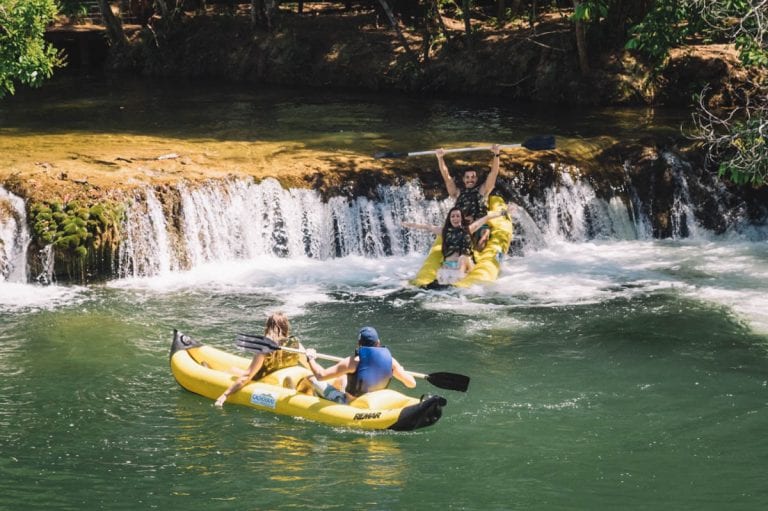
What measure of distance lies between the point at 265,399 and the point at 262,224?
17.1 feet

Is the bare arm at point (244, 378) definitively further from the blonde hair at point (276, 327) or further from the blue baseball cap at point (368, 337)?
the blue baseball cap at point (368, 337)

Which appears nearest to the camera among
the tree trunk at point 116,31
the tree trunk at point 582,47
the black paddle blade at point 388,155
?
the black paddle blade at point 388,155

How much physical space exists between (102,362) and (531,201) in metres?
6.69

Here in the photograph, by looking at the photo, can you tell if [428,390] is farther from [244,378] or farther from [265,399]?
[244,378]

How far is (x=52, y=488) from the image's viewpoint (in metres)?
7.64

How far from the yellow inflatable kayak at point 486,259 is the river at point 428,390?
0.21 m

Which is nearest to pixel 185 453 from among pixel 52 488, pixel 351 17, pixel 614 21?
pixel 52 488

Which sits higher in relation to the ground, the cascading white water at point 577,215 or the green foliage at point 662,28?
the green foliage at point 662,28

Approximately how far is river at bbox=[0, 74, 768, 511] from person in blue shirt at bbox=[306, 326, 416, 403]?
0.35 metres

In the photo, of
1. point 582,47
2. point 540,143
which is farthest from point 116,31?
point 540,143

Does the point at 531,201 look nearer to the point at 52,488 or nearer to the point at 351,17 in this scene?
the point at 52,488

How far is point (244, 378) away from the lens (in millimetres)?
9352

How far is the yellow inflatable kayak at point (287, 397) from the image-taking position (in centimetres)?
857

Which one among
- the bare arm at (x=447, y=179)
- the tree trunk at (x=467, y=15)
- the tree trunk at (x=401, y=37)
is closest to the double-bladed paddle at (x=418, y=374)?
the bare arm at (x=447, y=179)
